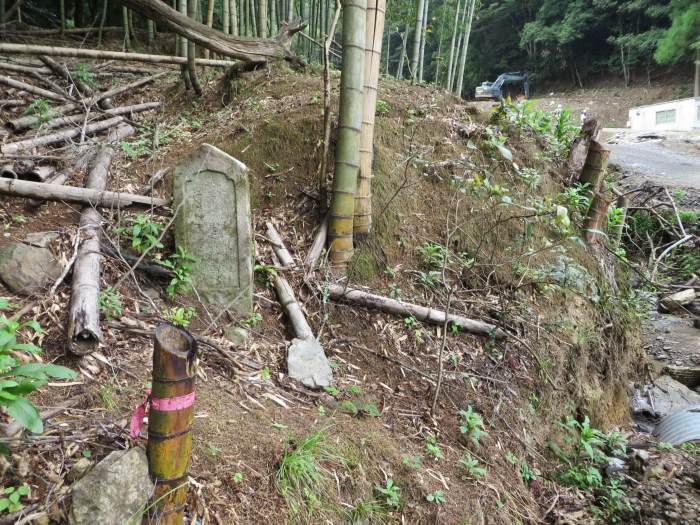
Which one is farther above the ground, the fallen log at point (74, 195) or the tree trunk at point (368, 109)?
the tree trunk at point (368, 109)

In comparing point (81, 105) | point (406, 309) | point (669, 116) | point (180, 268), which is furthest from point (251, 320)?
point (669, 116)

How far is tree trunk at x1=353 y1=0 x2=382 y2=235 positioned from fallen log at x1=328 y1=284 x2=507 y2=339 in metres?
0.61

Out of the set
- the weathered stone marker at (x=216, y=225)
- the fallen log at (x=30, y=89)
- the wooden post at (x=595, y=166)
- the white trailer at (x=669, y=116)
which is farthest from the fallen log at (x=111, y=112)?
the white trailer at (x=669, y=116)

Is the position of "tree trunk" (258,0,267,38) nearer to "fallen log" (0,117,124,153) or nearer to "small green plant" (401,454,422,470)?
"fallen log" (0,117,124,153)

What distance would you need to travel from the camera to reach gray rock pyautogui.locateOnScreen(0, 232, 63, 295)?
272 centimetres

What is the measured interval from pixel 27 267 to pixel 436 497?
105 inches

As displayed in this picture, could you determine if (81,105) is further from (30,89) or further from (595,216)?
(595,216)

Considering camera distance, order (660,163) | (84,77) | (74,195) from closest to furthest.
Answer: (74,195), (84,77), (660,163)

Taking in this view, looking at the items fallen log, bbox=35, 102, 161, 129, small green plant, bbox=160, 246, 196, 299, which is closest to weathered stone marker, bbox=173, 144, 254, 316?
small green plant, bbox=160, 246, 196, 299

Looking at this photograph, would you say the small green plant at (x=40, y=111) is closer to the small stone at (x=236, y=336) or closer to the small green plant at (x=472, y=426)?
the small stone at (x=236, y=336)

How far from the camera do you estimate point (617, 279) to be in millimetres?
5020

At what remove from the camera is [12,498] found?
153 cm

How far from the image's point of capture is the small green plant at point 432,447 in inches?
109

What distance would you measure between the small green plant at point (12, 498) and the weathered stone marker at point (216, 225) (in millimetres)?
1778
